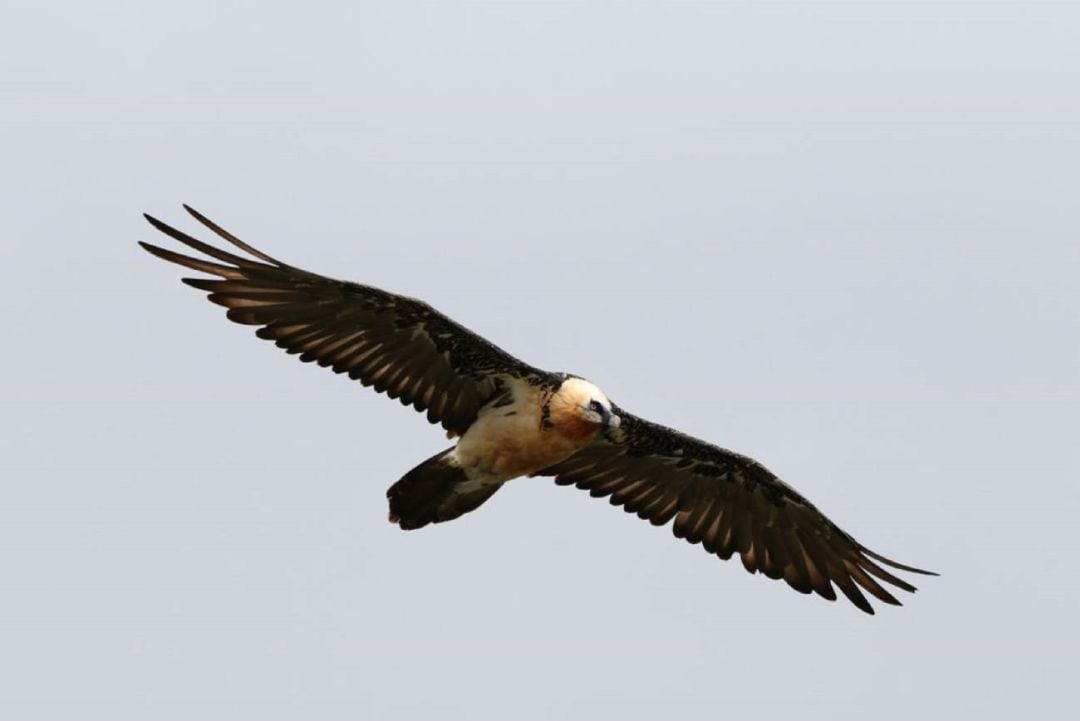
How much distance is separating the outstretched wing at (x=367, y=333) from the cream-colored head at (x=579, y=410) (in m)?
0.37

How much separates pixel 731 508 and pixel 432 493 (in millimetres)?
3661

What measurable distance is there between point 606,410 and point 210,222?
3.83 meters

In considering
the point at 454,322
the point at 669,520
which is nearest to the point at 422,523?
the point at 454,322

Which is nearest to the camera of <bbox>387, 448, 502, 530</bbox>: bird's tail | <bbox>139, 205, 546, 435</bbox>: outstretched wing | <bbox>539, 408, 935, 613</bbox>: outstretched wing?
<bbox>139, 205, 546, 435</bbox>: outstretched wing

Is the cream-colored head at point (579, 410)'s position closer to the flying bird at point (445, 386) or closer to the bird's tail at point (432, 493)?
the flying bird at point (445, 386)

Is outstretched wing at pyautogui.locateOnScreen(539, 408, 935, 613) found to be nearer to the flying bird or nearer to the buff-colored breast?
the flying bird

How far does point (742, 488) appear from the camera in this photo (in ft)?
74.2

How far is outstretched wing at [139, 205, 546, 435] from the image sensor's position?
1970cm

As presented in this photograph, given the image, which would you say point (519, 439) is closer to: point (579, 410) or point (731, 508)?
point (579, 410)

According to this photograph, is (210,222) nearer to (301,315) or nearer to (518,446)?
(301,315)

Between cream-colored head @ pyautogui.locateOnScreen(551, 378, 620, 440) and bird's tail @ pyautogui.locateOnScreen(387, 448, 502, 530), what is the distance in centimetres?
102

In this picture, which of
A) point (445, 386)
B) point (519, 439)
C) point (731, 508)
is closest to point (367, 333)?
point (445, 386)

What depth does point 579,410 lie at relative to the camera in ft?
66.0

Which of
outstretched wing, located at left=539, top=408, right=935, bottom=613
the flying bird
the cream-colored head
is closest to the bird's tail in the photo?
the flying bird
